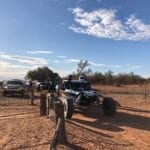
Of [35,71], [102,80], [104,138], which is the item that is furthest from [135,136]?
[35,71]

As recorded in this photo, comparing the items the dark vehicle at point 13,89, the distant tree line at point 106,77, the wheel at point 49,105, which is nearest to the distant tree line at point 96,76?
the distant tree line at point 106,77

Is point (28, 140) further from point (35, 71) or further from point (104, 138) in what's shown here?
point (35, 71)

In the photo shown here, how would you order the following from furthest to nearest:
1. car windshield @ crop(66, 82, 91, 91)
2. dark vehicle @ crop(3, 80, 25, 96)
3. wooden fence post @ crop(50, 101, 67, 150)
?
dark vehicle @ crop(3, 80, 25, 96)
car windshield @ crop(66, 82, 91, 91)
wooden fence post @ crop(50, 101, 67, 150)

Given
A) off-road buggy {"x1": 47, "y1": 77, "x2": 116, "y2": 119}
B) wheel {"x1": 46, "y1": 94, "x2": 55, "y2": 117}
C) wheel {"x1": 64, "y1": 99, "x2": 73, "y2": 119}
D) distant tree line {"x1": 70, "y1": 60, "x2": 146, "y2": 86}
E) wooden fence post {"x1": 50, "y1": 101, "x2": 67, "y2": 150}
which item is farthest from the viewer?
distant tree line {"x1": 70, "y1": 60, "x2": 146, "y2": 86}

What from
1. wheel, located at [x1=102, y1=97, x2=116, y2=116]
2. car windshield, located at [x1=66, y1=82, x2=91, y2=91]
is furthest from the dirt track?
car windshield, located at [x1=66, y1=82, x2=91, y2=91]

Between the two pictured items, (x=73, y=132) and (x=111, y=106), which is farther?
(x=111, y=106)

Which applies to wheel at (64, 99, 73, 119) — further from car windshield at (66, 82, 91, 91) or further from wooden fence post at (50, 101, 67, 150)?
wooden fence post at (50, 101, 67, 150)

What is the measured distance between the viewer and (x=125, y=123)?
49.9 ft

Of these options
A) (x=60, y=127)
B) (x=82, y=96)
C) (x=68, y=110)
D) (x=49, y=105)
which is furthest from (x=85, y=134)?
(x=82, y=96)

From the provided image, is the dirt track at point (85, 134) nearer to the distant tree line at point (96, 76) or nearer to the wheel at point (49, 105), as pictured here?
the wheel at point (49, 105)

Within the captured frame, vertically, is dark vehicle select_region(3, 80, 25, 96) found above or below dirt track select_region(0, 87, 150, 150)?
above

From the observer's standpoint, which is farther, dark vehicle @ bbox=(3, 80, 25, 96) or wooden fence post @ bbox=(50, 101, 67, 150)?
dark vehicle @ bbox=(3, 80, 25, 96)

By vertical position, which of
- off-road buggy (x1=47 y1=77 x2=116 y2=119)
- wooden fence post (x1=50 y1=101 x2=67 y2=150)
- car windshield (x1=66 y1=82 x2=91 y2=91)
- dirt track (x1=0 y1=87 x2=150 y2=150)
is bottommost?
dirt track (x1=0 y1=87 x2=150 y2=150)

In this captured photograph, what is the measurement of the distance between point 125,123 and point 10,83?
18981 mm
